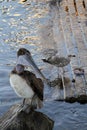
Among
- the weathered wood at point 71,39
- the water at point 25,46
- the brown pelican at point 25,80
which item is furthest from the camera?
the weathered wood at point 71,39

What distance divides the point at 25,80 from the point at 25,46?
712cm

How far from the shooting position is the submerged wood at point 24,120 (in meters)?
7.72

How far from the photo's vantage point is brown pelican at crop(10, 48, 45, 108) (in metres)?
7.84

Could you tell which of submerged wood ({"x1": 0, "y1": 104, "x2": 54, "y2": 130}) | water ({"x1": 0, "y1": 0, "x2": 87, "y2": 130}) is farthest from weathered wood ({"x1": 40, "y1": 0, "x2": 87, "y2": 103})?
submerged wood ({"x1": 0, "y1": 104, "x2": 54, "y2": 130})

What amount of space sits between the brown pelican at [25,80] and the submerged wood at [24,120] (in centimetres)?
32

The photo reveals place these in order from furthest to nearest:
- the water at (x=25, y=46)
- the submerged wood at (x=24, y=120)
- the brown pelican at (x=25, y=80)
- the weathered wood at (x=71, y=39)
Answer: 1. the weathered wood at (x=71, y=39)
2. the water at (x=25, y=46)
3. the brown pelican at (x=25, y=80)
4. the submerged wood at (x=24, y=120)

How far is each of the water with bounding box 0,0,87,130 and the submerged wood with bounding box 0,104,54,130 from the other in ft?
4.66

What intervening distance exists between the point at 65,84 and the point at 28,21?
25.4 feet

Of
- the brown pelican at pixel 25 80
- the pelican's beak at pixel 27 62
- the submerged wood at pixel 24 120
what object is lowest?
the submerged wood at pixel 24 120

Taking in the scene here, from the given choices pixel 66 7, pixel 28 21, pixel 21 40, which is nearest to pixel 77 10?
pixel 66 7

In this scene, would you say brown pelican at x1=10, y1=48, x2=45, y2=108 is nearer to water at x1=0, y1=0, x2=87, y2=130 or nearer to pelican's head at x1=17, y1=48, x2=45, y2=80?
pelican's head at x1=17, y1=48, x2=45, y2=80

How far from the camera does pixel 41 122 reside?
26.3ft

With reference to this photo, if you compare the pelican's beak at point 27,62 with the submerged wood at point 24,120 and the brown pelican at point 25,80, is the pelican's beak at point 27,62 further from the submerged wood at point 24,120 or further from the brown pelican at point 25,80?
the submerged wood at point 24,120

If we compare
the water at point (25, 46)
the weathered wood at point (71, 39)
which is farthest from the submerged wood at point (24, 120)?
the weathered wood at point (71, 39)
